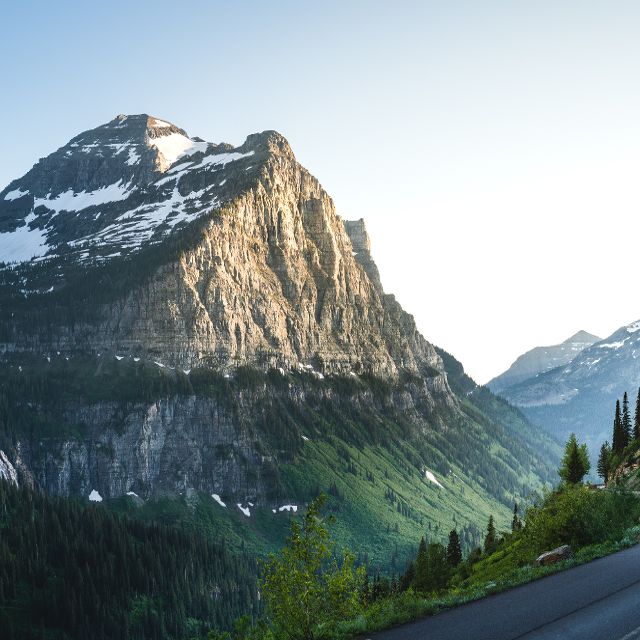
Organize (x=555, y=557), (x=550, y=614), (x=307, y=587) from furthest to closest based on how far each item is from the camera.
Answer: (x=555, y=557), (x=307, y=587), (x=550, y=614)

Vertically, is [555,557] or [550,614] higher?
[550,614]

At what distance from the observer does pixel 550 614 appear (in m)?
27.3

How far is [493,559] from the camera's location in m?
88.0

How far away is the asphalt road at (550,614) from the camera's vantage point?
25.0 meters

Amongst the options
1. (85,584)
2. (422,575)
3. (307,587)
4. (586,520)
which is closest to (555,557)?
(586,520)

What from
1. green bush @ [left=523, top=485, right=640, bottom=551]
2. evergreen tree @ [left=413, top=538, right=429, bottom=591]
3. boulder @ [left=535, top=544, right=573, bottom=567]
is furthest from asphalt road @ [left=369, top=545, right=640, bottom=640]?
evergreen tree @ [left=413, top=538, right=429, bottom=591]

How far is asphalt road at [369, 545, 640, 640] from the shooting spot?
2503 centimetres

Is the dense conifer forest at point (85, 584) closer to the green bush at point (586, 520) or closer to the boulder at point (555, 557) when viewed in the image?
the green bush at point (586, 520)

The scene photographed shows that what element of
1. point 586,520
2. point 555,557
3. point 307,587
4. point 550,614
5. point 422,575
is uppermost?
point 307,587

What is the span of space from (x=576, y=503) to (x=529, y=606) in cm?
2212

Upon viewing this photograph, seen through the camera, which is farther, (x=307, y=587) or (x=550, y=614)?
(x=307, y=587)

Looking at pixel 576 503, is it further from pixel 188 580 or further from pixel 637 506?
pixel 188 580

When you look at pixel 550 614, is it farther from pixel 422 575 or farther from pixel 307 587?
pixel 422 575

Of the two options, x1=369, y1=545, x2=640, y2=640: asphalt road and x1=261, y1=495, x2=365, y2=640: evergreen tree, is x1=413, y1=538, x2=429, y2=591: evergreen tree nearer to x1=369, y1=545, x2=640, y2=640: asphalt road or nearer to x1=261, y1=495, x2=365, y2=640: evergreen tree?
x1=369, y1=545, x2=640, y2=640: asphalt road
